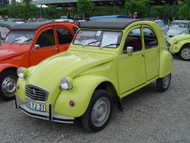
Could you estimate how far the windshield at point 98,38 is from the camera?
4.90 m

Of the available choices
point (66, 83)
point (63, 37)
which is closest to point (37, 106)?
point (66, 83)

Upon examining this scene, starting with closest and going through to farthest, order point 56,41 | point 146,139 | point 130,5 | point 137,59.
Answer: point 146,139 < point 137,59 < point 56,41 < point 130,5

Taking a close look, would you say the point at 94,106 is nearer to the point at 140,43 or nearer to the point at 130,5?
the point at 140,43

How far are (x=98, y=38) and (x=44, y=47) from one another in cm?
223

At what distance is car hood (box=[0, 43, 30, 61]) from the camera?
595cm

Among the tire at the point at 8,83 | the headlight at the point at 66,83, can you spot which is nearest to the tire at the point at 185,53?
the tire at the point at 8,83

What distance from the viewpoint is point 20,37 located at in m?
6.82

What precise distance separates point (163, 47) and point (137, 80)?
1.60 metres

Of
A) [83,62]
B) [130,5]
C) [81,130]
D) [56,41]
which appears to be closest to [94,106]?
[81,130]

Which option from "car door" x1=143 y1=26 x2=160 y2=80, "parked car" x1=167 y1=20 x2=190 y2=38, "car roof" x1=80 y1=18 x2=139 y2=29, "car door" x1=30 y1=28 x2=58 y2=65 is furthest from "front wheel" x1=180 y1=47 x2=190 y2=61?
"car roof" x1=80 y1=18 x2=139 y2=29

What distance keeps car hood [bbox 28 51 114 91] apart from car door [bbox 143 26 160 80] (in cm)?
132

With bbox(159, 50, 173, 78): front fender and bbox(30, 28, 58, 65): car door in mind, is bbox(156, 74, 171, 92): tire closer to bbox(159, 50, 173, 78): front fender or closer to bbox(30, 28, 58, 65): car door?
bbox(159, 50, 173, 78): front fender

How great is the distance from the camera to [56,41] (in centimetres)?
716

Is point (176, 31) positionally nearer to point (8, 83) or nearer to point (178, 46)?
point (178, 46)
